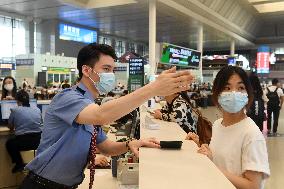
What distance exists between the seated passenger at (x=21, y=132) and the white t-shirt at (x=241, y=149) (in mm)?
3940

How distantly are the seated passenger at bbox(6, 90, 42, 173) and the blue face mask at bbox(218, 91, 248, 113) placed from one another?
3956 millimetres

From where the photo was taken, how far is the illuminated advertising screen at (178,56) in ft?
37.8

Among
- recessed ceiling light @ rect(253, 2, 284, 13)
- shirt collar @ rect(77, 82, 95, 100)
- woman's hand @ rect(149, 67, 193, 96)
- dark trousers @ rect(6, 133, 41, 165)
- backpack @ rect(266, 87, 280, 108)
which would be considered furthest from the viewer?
recessed ceiling light @ rect(253, 2, 284, 13)

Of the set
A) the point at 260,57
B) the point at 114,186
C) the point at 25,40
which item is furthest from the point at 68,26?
the point at 114,186

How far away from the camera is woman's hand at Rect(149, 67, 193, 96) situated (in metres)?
1.52

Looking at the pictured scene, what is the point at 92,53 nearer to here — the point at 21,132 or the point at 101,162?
the point at 101,162

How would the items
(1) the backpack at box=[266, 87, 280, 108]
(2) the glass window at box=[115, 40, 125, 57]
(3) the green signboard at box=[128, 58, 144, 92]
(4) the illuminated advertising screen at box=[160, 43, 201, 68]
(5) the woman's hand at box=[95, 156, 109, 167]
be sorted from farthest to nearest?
(2) the glass window at box=[115, 40, 125, 57], (4) the illuminated advertising screen at box=[160, 43, 201, 68], (1) the backpack at box=[266, 87, 280, 108], (3) the green signboard at box=[128, 58, 144, 92], (5) the woman's hand at box=[95, 156, 109, 167]

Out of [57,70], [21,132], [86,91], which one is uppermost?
[57,70]

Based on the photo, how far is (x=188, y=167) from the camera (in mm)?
1621

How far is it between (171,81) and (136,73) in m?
5.71

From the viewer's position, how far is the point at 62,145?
1.86 metres

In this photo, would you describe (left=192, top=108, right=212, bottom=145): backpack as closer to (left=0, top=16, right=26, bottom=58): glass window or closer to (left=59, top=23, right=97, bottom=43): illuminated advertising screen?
(left=59, top=23, right=97, bottom=43): illuminated advertising screen

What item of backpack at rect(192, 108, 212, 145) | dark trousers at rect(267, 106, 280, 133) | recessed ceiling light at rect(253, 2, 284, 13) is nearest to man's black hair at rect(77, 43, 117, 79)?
backpack at rect(192, 108, 212, 145)

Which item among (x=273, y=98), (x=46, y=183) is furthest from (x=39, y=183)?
(x=273, y=98)
